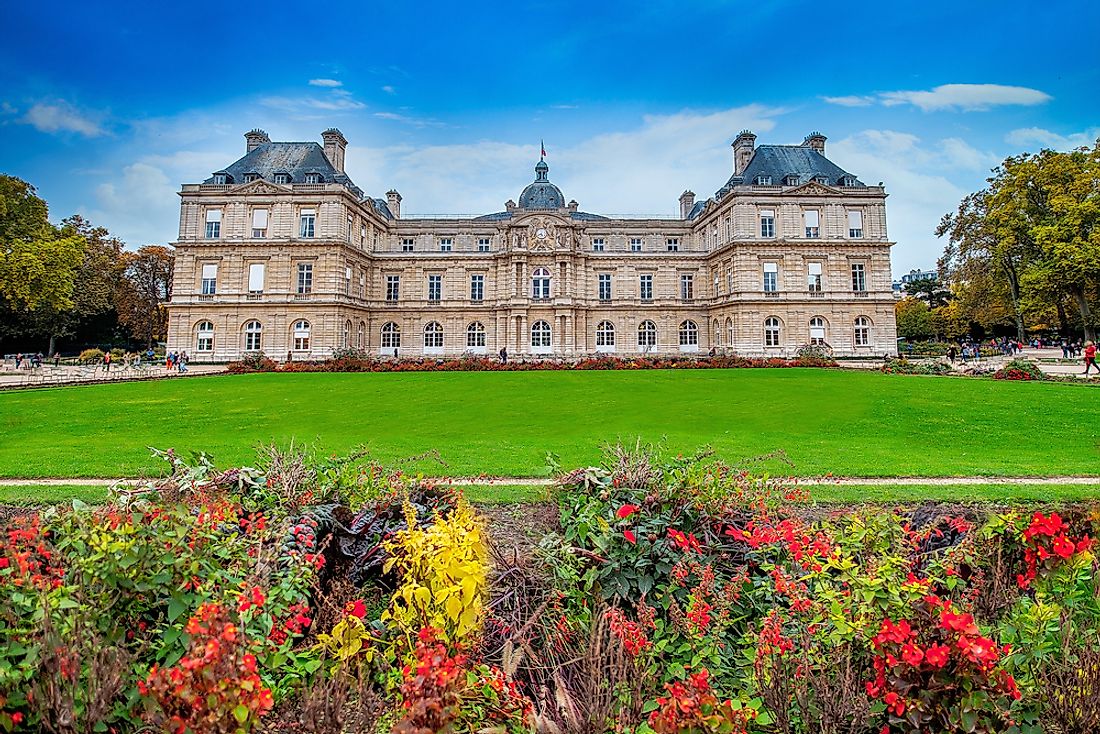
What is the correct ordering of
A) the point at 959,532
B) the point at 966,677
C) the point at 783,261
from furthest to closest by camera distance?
the point at 783,261, the point at 959,532, the point at 966,677

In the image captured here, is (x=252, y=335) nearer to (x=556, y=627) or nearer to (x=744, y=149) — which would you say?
(x=744, y=149)

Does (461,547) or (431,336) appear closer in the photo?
(461,547)

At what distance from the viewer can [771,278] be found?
43.7 meters

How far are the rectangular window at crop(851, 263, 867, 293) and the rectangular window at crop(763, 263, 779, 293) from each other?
585 centimetres

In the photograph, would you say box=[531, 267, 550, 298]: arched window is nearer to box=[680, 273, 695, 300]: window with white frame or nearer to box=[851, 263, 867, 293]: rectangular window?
box=[680, 273, 695, 300]: window with white frame

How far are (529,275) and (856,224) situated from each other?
978 inches

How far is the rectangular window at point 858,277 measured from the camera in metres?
44.2

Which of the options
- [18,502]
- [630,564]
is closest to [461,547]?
[630,564]

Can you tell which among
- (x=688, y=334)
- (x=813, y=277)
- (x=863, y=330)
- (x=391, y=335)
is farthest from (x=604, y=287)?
(x=863, y=330)

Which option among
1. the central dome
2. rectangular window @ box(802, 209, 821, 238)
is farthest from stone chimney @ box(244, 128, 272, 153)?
rectangular window @ box(802, 209, 821, 238)

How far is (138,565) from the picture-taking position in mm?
3279

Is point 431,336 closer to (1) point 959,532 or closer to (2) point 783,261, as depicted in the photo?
(2) point 783,261

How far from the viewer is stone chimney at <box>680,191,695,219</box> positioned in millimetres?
57469

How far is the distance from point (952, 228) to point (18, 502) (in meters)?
58.4
